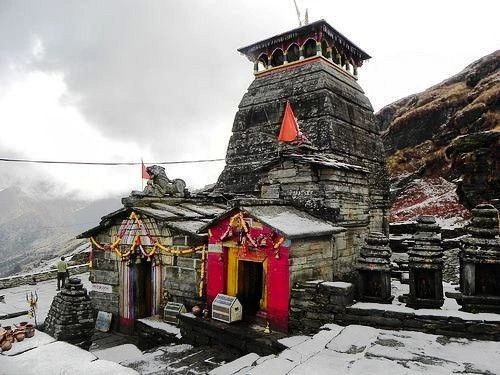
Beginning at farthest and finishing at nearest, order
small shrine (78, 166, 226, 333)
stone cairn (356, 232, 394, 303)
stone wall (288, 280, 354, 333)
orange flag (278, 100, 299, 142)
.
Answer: orange flag (278, 100, 299, 142)
small shrine (78, 166, 226, 333)
stone cairn (356, 232, 394, 303)
stone wall (288, 280, 354, 333)

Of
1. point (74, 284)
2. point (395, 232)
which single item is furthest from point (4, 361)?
point (395, 232)

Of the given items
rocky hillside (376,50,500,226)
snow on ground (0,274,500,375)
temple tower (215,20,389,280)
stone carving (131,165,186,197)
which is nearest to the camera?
snow on ground (0,274,500,375)

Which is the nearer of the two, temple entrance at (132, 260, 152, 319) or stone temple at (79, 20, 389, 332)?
stone temple at (79, 20, 389, 332)

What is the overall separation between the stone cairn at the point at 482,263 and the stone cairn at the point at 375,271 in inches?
63.4

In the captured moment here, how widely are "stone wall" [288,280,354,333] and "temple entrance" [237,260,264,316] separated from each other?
1.87 m

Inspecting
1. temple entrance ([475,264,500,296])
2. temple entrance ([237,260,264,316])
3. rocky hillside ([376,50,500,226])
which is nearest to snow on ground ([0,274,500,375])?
temple entrance ([475,264,500,296])

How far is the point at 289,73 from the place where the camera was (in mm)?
20094

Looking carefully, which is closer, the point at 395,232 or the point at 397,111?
the point at 395,232

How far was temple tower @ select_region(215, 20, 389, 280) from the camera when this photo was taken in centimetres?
1741

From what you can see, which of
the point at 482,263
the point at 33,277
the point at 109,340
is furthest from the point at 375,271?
the point at 33,277

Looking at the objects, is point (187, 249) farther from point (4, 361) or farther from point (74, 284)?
point (4, 361)

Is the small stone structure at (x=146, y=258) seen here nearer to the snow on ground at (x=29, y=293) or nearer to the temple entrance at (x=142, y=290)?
the temple entrance at (x=142, y=290)

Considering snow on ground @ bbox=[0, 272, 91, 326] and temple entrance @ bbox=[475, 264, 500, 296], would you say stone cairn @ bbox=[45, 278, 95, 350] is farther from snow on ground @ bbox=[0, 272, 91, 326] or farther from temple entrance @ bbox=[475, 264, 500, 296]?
temple entrance @ bbox=[475, 264, 500, 296]

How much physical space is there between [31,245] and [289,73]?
14739 centimetres
